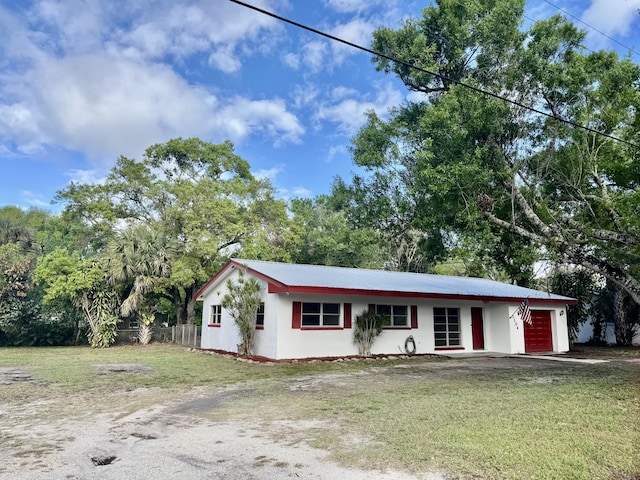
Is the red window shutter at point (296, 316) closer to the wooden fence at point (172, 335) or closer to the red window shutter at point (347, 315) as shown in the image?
the red window shutter at point (347, 315)

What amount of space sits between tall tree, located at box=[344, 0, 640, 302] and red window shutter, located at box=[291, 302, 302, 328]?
4.68 meters

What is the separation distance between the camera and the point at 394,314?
15.5m

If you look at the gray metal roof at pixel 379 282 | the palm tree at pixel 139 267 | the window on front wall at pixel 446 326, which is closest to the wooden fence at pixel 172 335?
the palm tree at pixel 139 267

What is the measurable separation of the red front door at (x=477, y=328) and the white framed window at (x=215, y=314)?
10161 millimetres

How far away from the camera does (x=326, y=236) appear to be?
26.0 m

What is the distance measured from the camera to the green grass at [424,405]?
166 inches

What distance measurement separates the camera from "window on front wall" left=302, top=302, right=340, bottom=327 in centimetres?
1386

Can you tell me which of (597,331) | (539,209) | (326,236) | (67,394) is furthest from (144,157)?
(597,331)

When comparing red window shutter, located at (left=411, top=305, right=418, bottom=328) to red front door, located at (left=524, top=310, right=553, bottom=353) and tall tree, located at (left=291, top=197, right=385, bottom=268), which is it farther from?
tall tree, located at (left=291, top=197, right=385, bottom=268)

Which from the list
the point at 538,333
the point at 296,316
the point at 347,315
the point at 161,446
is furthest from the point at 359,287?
the point at 161,446

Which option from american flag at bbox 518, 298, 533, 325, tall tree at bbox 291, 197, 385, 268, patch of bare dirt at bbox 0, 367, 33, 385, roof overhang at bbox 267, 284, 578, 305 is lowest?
patch of bare dirt at bbox 0, 367, 33, 385

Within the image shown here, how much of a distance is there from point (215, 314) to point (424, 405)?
12.8m

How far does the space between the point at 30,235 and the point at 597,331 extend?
32.0 meters

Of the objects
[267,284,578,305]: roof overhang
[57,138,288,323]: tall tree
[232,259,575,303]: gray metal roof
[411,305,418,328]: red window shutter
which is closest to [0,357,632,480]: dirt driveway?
[267,284,578,305]: roof overhang
